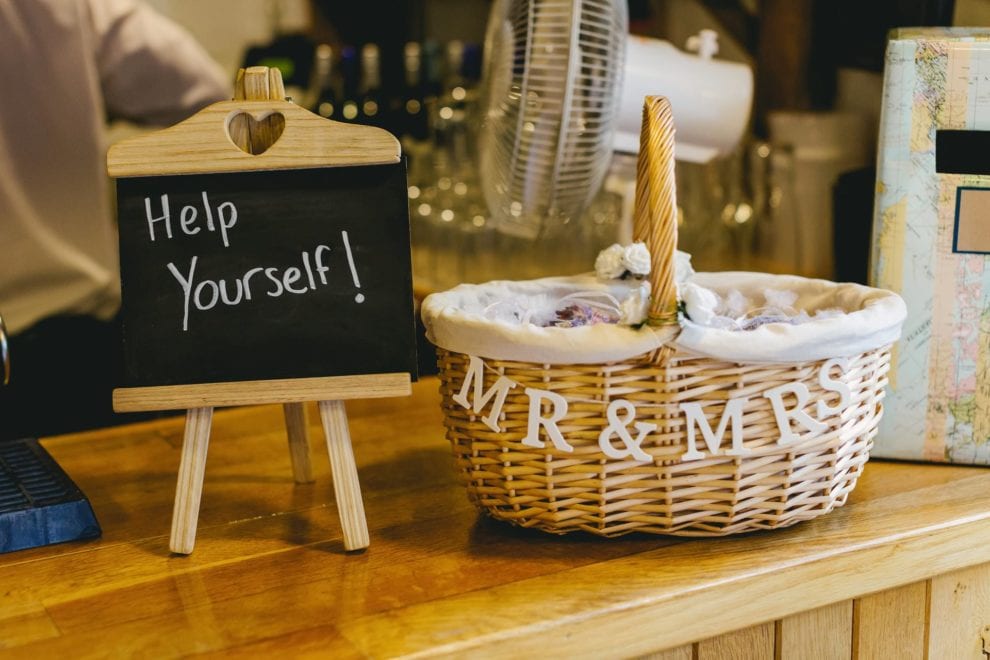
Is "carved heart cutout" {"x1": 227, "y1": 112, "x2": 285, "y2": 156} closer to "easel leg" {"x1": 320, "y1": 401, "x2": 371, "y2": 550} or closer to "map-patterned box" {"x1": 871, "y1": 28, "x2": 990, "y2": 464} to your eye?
"easel leg" {"x1": 320, "y1": 401, "x2": 371, "y2": 550}

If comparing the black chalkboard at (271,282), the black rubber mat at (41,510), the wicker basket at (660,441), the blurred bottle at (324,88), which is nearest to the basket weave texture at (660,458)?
the wicker basket at (660,441)

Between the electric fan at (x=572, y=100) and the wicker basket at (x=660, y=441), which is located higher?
the electric fan at (x=572, y=100)

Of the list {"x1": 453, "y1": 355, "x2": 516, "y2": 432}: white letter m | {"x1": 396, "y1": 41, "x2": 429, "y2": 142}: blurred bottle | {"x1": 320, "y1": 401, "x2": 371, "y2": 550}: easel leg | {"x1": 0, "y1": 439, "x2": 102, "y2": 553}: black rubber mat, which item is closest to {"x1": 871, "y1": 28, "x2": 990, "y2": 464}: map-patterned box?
{"x1": 453, "y1": 355, "x2": 516, "y2": 432}: white letter m

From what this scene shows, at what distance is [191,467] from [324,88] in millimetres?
1435

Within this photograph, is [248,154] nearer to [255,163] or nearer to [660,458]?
[255,163]

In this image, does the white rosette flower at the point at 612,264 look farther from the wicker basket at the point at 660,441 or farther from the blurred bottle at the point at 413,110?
the blurred bottle at the point at 413,110

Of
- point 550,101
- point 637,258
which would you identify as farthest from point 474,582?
point 550,101

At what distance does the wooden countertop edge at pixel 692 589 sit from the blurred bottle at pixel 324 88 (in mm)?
1466

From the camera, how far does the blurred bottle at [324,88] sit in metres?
2.18

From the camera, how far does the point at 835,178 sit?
1943 mm

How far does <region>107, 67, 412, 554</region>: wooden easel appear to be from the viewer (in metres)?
0.97

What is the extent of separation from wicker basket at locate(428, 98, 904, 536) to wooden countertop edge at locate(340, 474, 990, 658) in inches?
1.5

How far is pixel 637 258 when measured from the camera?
3.73 feet

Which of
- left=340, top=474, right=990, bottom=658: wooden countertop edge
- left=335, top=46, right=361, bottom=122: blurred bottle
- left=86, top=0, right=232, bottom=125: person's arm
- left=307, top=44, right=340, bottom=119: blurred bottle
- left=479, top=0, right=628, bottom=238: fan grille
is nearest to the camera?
left=340, top=474, right=990, bottom=658: wooden countertop edge
